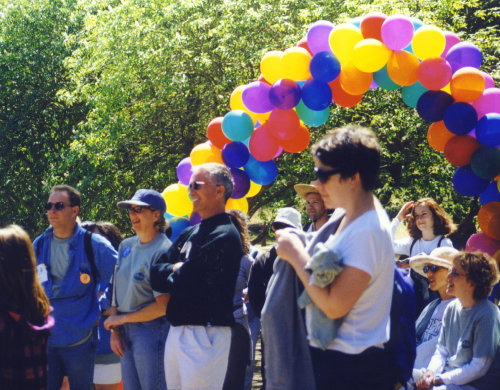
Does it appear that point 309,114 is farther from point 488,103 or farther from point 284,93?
point 488,103

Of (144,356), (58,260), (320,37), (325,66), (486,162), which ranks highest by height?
(320,37)

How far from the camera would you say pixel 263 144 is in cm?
562

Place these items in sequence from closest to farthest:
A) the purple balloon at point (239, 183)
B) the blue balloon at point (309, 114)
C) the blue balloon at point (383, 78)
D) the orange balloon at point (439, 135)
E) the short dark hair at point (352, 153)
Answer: the short dark hair at point (352, 153) → the blue balloon at point (383, 78) → the orange balloon at point (439, 135) → the blue balloon at point (309, 114) → the purple balloon at point (239, 183)

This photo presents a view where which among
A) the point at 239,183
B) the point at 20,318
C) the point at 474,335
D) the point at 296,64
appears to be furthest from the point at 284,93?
the point at 20,318

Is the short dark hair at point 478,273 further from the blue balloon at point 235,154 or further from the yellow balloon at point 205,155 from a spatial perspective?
the yellow balloon at point 205,155

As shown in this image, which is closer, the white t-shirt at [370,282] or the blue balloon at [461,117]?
the white t-shirt at [370,282]

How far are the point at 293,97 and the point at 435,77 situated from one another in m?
1.22

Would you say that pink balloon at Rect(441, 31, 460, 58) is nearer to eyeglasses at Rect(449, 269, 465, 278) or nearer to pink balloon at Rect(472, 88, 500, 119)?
pink balloon at Rect(472, 88, 500, 119)

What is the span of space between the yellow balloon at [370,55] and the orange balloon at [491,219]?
1.55 meters

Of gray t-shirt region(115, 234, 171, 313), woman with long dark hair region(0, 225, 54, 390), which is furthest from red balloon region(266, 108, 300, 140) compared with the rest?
woman with long dark hair region(0, 225, 54, 390)

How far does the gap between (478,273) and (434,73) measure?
199cm

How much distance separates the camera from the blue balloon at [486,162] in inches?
199

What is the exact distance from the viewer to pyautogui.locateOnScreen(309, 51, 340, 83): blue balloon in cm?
527

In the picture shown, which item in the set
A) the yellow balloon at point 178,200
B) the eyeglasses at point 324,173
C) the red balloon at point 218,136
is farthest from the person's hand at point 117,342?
the red balloon at point 218,136
